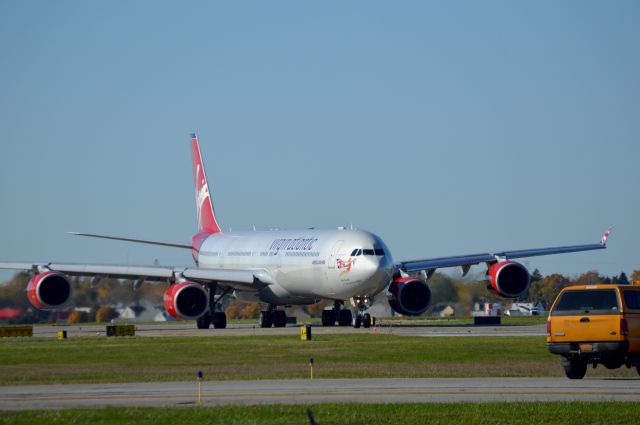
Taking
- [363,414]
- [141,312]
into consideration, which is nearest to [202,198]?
[141,312]

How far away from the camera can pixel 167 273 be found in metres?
66.7

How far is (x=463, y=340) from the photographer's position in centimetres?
4803

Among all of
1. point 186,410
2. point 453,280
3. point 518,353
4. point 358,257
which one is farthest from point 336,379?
point 453,280

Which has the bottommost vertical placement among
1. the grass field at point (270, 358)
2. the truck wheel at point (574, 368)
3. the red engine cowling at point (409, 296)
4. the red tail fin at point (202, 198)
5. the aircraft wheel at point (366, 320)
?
the truck wheel at point (574, 368)

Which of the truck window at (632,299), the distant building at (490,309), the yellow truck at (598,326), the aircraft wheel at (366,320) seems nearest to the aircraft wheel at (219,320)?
the aircraft wheel at (366,320)

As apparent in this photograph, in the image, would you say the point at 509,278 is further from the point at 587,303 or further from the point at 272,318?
the point at 587,303

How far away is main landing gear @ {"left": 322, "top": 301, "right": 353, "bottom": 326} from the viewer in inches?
2581

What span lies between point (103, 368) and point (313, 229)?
31.7 meters

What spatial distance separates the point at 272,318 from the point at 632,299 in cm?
4145

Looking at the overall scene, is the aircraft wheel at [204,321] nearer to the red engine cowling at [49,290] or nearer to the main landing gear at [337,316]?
the main landing gear at [337,316]

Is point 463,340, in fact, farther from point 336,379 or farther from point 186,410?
point 186,410

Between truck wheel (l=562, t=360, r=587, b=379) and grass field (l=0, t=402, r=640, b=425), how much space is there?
659 centimetres

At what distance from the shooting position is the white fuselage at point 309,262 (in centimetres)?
5978

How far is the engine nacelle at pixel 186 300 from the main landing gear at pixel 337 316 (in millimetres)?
6365
